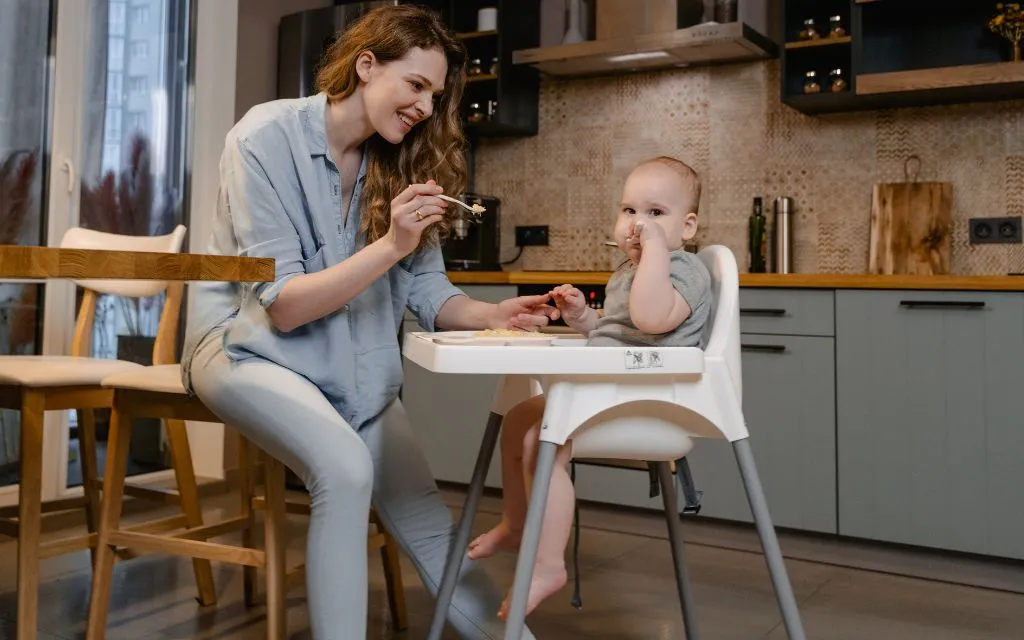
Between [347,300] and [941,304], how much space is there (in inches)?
76.3

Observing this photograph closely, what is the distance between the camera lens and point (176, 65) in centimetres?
372

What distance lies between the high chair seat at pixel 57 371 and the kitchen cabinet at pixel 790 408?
184 centimetres

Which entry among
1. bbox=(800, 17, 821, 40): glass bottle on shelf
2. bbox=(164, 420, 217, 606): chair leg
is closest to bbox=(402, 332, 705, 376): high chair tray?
bbox=(164, 420, 217, 606): chair leg

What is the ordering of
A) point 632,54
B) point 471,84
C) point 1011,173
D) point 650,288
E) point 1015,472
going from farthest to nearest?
point 471,84, point 632,54, point 1011,173, point 1015,472, point 650,288

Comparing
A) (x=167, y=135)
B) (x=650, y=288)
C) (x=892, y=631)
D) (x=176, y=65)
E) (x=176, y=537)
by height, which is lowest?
(x=892, y=631)

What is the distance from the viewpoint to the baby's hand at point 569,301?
159 centimetres

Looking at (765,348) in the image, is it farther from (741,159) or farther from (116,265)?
(116,265)

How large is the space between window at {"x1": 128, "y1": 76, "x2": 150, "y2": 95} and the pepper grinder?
7.87 feet

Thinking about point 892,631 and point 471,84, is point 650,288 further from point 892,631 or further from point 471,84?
point 471,84

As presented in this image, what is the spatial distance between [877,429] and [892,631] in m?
0.75

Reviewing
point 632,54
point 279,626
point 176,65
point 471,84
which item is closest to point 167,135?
point 176,65

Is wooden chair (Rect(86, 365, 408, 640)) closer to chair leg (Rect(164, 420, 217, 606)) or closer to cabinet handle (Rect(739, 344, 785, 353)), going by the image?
chair leg (Rect(164, 420, 217, 606))

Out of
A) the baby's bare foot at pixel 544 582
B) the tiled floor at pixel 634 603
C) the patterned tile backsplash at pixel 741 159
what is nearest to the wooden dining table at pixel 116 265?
the baby's bare foot at pixel 544 582

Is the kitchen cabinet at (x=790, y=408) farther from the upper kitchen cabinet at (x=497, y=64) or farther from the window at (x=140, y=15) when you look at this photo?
the window at (x=140, y=15)
